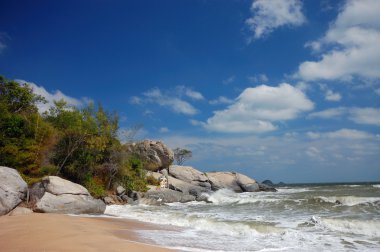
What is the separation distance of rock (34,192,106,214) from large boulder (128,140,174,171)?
2346cm

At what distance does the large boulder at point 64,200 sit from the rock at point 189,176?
24.0m

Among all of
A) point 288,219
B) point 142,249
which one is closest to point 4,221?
point 142,249

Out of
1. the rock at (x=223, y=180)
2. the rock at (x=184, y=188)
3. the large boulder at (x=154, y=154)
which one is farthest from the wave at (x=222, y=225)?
the rock at (x=223, y=180)

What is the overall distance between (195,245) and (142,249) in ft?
8.26

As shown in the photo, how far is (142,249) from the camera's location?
341 inches

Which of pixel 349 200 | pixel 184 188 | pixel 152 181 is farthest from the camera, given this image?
pixel 184 188

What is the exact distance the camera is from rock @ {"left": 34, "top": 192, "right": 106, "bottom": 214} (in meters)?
17.2

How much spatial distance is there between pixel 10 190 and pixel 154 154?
90.9 feet

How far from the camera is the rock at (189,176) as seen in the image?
143ft

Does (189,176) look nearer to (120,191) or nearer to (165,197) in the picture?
(165,197)

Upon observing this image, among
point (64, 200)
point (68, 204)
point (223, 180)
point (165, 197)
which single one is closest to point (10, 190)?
point (64, 200)

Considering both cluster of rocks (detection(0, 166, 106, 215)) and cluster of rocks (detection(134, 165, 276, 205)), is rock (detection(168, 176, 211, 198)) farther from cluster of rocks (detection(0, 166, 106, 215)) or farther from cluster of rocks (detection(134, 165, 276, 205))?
cluster of rocks (detection(0, 166, 106, 215))

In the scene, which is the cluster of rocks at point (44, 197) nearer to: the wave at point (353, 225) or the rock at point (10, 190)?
the rock at point (10, 190)

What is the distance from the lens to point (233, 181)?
4969cm
